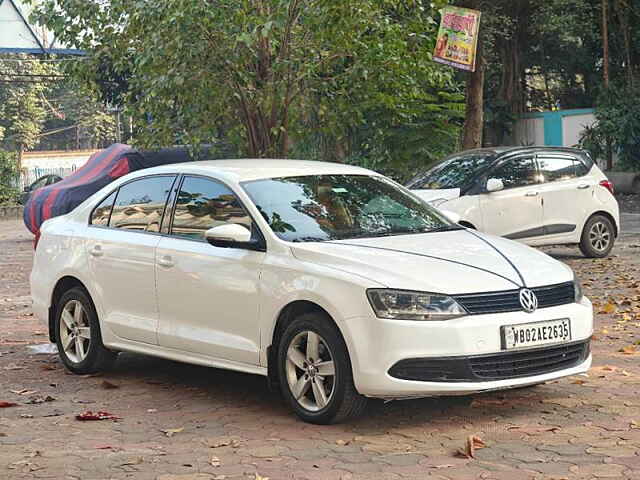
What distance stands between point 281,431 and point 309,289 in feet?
2.68

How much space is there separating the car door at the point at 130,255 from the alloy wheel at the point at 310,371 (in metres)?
1.48

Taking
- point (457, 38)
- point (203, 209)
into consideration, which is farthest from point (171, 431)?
point (457, 38)

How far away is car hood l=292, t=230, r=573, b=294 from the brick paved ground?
81cm

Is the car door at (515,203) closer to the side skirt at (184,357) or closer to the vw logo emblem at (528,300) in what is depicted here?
the side skirt at (184,357)

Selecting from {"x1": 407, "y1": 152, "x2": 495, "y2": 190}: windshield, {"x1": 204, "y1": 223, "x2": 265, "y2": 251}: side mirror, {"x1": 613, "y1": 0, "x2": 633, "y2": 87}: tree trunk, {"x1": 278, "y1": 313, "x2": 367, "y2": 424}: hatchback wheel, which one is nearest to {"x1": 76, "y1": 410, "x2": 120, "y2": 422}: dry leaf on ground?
{"x1": 278, "y1": 313, "x2": 367, "y2": 424}: hatchback wheel

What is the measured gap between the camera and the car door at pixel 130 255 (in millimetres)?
8461

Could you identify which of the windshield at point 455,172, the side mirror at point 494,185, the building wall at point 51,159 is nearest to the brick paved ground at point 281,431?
the side mirror at point 494,185

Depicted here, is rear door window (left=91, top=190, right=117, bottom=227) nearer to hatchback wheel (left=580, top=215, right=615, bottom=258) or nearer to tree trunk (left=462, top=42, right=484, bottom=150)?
hatchback wheel (left=580, top=215, right=615, bottom=258)

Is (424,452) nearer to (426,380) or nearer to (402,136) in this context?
(426,380)

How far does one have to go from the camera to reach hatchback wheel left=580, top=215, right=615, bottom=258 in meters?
16.7

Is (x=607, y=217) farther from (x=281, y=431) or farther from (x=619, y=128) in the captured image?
(x=619, y=128)

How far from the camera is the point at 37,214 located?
22.5 m

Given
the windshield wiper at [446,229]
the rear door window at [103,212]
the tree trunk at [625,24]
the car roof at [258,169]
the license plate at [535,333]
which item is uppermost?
the tree trunk at [625,24]

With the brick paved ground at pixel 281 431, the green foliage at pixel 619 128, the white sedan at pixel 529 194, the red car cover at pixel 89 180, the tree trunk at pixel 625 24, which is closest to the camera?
the brick paved ground at pixel 281 431
